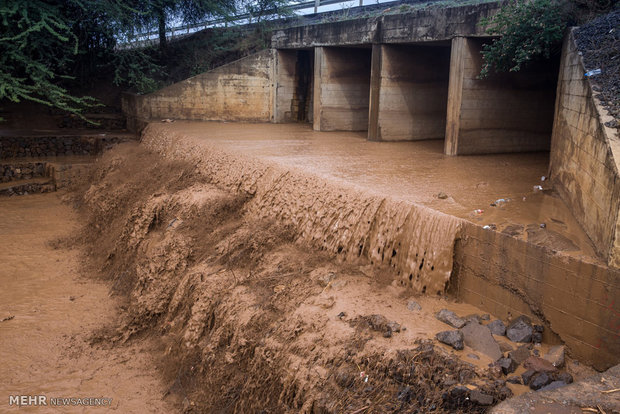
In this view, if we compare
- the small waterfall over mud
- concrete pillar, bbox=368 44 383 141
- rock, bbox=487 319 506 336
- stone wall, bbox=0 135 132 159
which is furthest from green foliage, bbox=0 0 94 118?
rock, bbox=487 319 506 336

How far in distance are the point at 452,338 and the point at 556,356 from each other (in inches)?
36.6

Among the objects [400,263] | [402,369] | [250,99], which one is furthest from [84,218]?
[402,369]

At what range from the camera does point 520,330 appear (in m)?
5.26

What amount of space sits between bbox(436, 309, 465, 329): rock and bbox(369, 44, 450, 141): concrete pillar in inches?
313

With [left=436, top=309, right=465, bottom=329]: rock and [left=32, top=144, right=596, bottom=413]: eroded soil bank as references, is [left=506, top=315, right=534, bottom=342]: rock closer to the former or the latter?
[left=32, top=144, right=596, bottom=413]: eroded soil bank

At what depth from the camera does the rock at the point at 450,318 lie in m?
5.47

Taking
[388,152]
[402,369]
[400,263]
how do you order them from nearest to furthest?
[402,369] < [400,263] < [388,152]

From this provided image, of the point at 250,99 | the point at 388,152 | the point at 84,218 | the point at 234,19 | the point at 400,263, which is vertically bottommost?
the point at 84,218

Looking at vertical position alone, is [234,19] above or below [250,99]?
above

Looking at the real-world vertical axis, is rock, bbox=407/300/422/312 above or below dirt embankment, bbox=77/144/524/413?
above

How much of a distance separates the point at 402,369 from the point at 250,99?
1359 centimetres

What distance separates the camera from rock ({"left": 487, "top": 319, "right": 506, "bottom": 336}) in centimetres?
536

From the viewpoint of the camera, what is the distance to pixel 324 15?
19344 millimetres

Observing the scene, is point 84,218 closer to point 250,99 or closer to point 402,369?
point 250,99
